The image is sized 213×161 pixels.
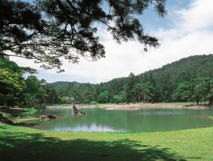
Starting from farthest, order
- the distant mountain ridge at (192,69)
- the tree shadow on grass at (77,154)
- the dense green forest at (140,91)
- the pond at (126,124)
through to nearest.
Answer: the distant mountain ridge at (192,69) < the dense green forest at (140,91) < the pond at (126,124) < the tree shadow on grass at (77,154)

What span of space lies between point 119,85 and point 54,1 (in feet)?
322

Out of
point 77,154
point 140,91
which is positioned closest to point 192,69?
point 140,91

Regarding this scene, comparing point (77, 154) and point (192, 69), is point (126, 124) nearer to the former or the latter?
point (77, 154)

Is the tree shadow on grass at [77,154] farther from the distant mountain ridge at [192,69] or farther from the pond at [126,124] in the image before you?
the distant mountain ridge at [192,69]

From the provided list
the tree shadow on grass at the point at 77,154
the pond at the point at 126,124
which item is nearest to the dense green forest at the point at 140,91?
the pond at the point at 126,124

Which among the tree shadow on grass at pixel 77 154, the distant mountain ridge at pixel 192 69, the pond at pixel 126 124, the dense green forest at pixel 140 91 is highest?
the distant mountain ridge at pixel 192 69

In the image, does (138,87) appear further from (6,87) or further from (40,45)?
(40,45)

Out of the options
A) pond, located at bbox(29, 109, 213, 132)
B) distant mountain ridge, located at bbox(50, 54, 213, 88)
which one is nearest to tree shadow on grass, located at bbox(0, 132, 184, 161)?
pond, located at bbox(29, 109, 213, 132)

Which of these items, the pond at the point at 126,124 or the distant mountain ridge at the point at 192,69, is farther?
the distant mountain ridge at the point at 192,69

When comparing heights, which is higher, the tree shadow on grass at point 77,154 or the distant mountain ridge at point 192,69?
the distant mountain ridge at point 192,69

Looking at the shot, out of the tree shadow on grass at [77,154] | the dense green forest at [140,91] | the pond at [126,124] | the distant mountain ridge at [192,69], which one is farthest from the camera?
the distant mountain ridge at [192,69]

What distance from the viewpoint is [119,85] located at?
10225cm

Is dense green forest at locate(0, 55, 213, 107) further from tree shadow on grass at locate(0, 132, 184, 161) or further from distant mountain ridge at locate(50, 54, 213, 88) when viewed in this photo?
tree shadow on grass at locate(0, 132, 184, 161)

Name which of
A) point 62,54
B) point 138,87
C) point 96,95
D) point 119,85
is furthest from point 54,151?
point 119,85
